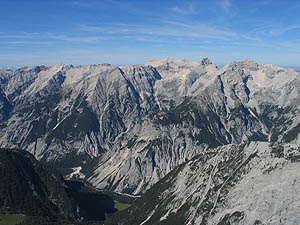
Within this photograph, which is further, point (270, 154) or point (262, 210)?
point (270, 154)

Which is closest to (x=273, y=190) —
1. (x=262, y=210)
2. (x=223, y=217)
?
(x=262, y=210)

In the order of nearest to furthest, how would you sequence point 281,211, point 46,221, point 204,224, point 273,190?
1. point 281,211
2. point 273,190
3. point 204,224
4. point 46,221

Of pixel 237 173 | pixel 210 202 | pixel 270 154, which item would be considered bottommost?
pixel 210 202

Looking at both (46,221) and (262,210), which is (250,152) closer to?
(262,210)

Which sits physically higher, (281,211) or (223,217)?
(281,211)

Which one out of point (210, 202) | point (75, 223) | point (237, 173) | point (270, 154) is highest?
point (270, 154)

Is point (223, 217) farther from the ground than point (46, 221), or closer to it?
farther from the ground

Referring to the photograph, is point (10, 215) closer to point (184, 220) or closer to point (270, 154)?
point (184, 220)

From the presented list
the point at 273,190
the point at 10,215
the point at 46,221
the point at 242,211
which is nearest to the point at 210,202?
the point at 242,211

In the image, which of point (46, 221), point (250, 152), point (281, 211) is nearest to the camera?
point (281, 211)
